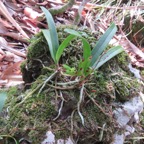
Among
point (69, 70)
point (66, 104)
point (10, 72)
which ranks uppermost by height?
point (69, 70)

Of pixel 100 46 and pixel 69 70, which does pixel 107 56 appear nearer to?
pixel 100 46

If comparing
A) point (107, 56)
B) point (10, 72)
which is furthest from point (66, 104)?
point (10, 72)

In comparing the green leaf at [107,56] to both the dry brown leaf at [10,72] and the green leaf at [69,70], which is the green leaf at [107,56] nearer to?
the green leaf at [69,70]

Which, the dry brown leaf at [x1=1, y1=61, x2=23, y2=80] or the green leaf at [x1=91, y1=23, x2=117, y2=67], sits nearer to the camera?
the green leaf at [x1=91, y1=23, x2=117, y2=67]

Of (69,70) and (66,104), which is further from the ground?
(69,70)

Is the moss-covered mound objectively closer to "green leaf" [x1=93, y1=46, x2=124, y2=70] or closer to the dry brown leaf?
"green leaf" [x1=93, y1=46, x2=124, y2=70]

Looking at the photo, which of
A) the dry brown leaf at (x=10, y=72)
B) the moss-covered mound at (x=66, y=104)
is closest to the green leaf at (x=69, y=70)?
the moss-covered mound at (x=66, y=104)

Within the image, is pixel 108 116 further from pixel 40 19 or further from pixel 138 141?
pixel 40 19

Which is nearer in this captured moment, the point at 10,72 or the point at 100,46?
the point at 100,46

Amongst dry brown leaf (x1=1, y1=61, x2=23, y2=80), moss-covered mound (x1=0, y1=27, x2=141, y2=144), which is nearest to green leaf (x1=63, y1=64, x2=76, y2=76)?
moss-covered mound (x1=0, y1=27, x2=141, y2=144)
